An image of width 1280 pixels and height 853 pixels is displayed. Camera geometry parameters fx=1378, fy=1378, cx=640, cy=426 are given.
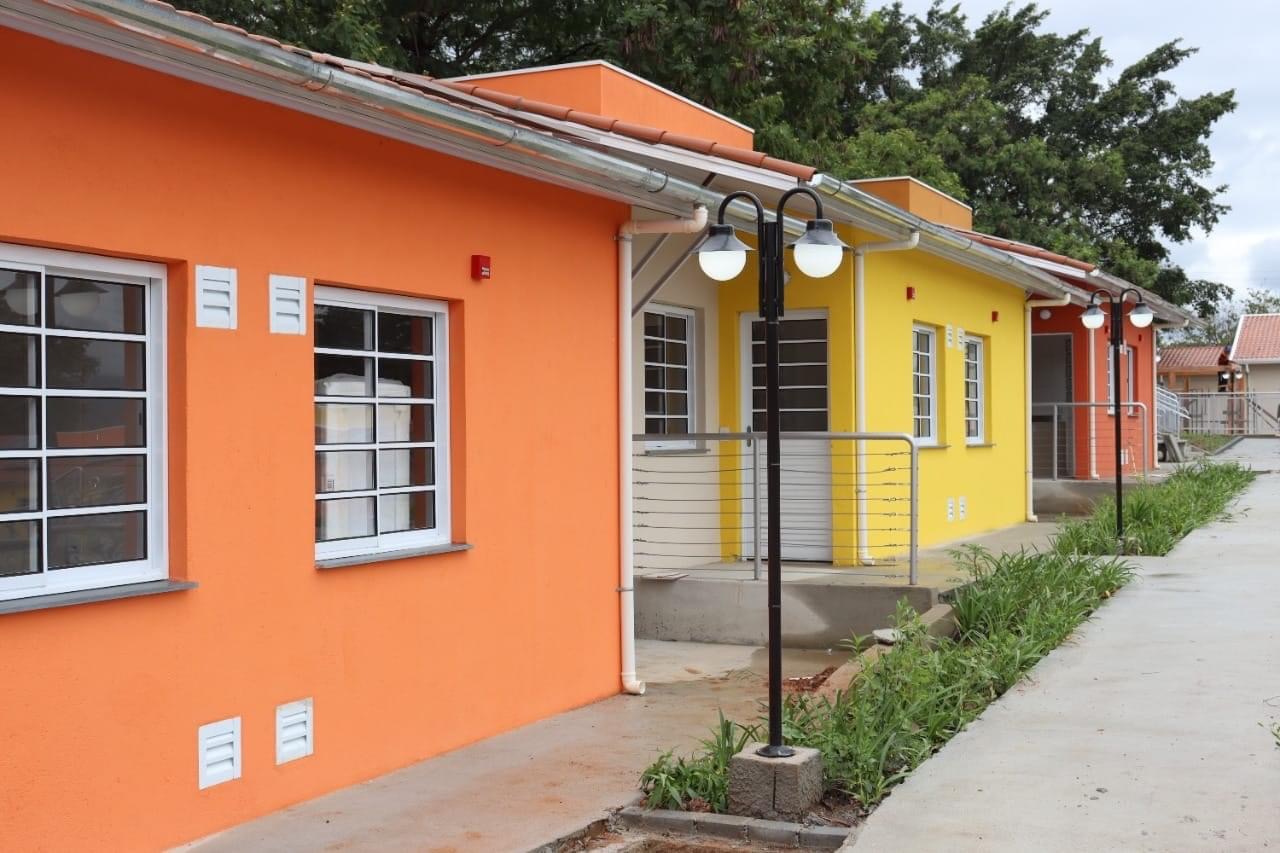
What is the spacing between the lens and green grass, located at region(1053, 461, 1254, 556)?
12.6 meters

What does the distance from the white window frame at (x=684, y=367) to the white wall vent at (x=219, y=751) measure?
19.1 feet

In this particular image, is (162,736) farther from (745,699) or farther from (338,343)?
(745,699)

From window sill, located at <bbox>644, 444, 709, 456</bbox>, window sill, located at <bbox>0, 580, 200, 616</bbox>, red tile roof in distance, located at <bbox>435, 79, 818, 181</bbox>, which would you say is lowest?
window sill, located at <bbox>0, 580, 200, 616</bbox>

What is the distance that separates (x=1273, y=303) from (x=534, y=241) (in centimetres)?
8018

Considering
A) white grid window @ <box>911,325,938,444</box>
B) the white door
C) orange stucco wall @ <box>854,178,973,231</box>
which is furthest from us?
orange stucco wall @ <box>854,178,973,231</box>

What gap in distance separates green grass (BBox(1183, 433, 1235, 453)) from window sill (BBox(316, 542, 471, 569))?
26970 mm

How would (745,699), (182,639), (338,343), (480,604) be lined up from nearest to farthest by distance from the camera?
(182,639) < (338,343) < (480,604) < (745,699)

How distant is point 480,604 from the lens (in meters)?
7.28

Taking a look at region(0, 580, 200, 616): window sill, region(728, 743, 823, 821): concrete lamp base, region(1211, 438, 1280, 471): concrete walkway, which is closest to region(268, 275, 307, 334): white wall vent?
region(0, 580, 200, 616): window sill

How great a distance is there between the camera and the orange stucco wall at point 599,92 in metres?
10.8

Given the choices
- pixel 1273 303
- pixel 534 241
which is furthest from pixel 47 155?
pixel 1273 303

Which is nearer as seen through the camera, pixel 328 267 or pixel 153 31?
pixel 153 31

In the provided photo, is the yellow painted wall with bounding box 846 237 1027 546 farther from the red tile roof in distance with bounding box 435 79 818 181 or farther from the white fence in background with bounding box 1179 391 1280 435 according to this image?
the white fence in background with bounding box 1179 391 1280 435

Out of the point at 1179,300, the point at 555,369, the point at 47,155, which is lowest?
the point at 555,369
